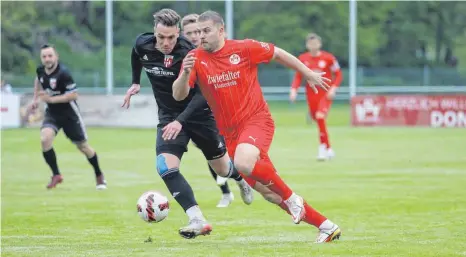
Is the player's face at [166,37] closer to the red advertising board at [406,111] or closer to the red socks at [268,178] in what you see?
the red socks at [268,178]

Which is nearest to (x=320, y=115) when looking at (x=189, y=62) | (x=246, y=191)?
(x=246, y=191)

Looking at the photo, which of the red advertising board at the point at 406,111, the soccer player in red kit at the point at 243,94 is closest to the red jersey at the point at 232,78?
the soccer player in red kit at the point at 243,94

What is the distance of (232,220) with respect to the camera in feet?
37.4

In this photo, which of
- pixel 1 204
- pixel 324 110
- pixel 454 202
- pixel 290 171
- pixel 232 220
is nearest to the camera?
pixel 232 220

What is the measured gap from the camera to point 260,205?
13008mm

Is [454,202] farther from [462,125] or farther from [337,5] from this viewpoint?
[337,5]

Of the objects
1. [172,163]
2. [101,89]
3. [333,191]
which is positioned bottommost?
[101,89]

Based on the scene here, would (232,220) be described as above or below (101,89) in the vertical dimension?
above

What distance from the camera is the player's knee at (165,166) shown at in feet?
31.8

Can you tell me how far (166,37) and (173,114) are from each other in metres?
0.84

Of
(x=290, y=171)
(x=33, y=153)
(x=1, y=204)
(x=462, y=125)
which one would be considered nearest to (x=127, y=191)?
(x=1, y=204)

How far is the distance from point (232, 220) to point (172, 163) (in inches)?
73.5

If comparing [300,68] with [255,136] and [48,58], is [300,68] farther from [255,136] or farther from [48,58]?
[48,58]

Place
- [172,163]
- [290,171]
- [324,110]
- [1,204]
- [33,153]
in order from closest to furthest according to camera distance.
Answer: [172,163] → [1,204] → [290,171] → [324,110] → [33,153]
